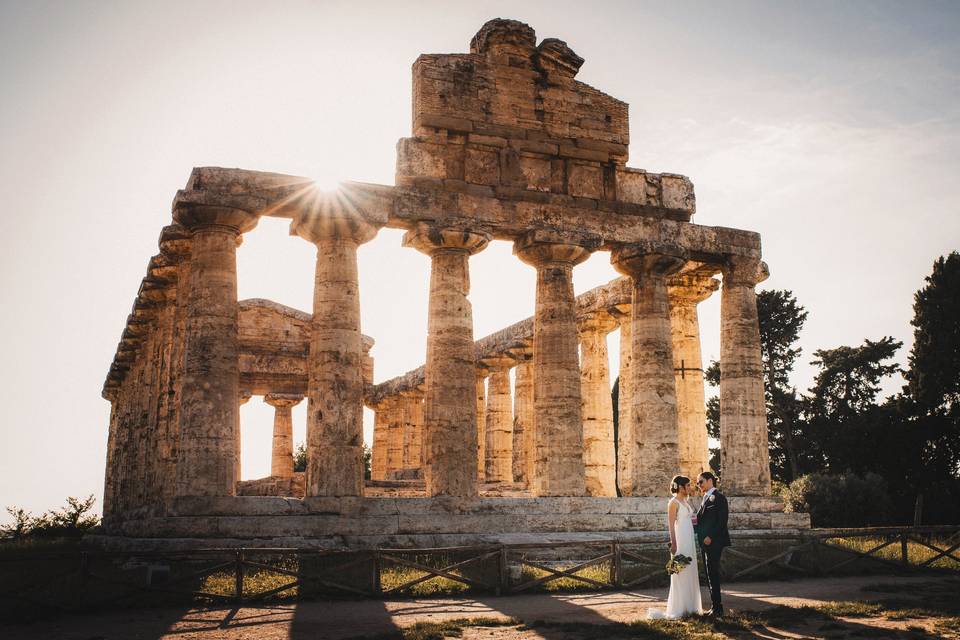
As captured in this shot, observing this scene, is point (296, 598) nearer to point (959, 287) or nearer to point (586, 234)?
point (586, 234)

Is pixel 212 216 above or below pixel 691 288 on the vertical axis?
above

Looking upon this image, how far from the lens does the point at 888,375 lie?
4772 cm

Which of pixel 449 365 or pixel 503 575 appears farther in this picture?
pixel 449 365

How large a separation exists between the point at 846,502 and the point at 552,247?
21.3 m

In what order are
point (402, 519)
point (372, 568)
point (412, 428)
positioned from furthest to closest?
point (412, 428), point (402, 519), point (372, 568)

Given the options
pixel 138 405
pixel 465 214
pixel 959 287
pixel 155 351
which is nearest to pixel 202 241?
pixel 465 214

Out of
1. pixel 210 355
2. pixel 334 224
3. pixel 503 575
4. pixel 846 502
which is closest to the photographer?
pixel 503 575

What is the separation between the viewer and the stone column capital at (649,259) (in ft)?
77.6

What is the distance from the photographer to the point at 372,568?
15.1 meters

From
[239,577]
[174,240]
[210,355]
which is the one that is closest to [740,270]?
[210,355]

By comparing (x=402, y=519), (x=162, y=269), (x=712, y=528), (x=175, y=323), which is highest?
(x=162, y=269)

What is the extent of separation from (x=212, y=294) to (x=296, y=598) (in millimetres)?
8110

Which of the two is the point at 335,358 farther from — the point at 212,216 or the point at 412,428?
the point at 412,428

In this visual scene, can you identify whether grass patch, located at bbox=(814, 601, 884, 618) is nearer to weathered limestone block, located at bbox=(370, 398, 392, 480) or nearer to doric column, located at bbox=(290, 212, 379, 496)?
doric column, located at bbox=(290, 212, 379, 496)
